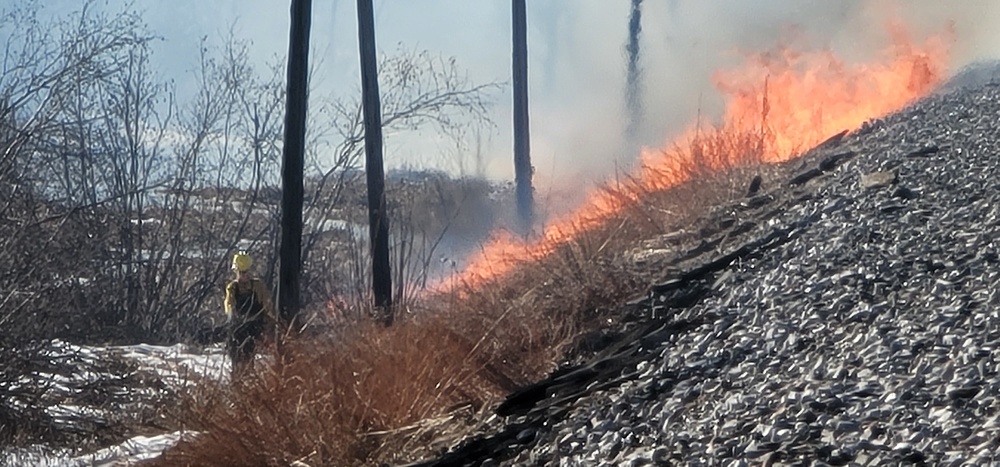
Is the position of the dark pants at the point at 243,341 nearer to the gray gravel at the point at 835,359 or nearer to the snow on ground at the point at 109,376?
the snow on ground at the point at 109,376

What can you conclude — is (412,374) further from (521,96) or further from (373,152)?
(521,96)

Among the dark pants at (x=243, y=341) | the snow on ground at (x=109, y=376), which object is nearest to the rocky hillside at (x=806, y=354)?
the dark pants at (x=243, y=341)

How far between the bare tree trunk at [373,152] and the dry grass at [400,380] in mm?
4378

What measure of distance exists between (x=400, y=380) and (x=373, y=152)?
795 centimetres

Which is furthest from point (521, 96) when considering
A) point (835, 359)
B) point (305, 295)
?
point (835, 359)

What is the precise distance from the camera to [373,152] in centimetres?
1634

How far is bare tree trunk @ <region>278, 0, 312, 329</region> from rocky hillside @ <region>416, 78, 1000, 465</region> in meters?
5.49

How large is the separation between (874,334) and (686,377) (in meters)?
1.16

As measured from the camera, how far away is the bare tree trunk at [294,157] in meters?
15.2

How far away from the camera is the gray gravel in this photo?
6.02 metres

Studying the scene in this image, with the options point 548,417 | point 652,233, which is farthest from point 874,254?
point 652,233

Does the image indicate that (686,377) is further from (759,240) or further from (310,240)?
(310,240)

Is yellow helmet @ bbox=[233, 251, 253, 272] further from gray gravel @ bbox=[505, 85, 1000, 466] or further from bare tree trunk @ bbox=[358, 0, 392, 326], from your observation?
gray gravel @ bbox=[505, 85, 1000, 466]

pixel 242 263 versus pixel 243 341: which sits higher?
pixel 242 263
